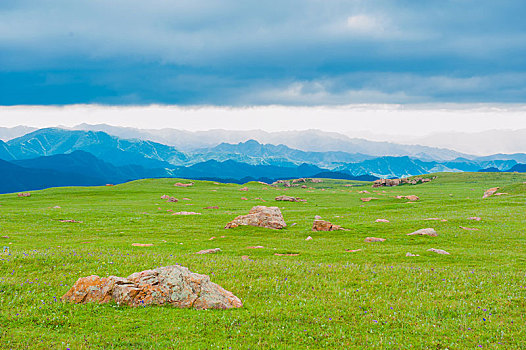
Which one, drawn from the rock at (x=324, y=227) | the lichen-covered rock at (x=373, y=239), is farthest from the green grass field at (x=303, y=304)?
the rock at (x=324, y=227)

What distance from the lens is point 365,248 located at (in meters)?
32.0

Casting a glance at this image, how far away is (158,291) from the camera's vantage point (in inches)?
610

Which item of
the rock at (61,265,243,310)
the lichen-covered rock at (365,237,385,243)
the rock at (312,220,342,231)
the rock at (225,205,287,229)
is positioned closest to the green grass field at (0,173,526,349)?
the rock at (61,265,243,310)

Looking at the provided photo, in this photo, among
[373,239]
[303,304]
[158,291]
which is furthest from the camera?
[373,239]

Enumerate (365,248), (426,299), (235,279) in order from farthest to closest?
(365,248), (235,279), (426,299)

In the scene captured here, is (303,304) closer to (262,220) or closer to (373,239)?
(373,239)

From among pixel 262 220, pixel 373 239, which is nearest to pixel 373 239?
pixel 373 239

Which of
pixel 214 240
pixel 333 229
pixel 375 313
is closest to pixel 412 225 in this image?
pixel 333 229

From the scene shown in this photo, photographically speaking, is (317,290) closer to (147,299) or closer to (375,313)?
(375,313)

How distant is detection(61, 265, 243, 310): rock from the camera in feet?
50.1

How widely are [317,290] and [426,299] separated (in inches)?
216

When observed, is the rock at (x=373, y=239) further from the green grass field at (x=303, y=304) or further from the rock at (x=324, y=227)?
the rock at (x=324, y=227)

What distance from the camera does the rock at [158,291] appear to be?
50.1ft

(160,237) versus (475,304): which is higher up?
(475,304)
